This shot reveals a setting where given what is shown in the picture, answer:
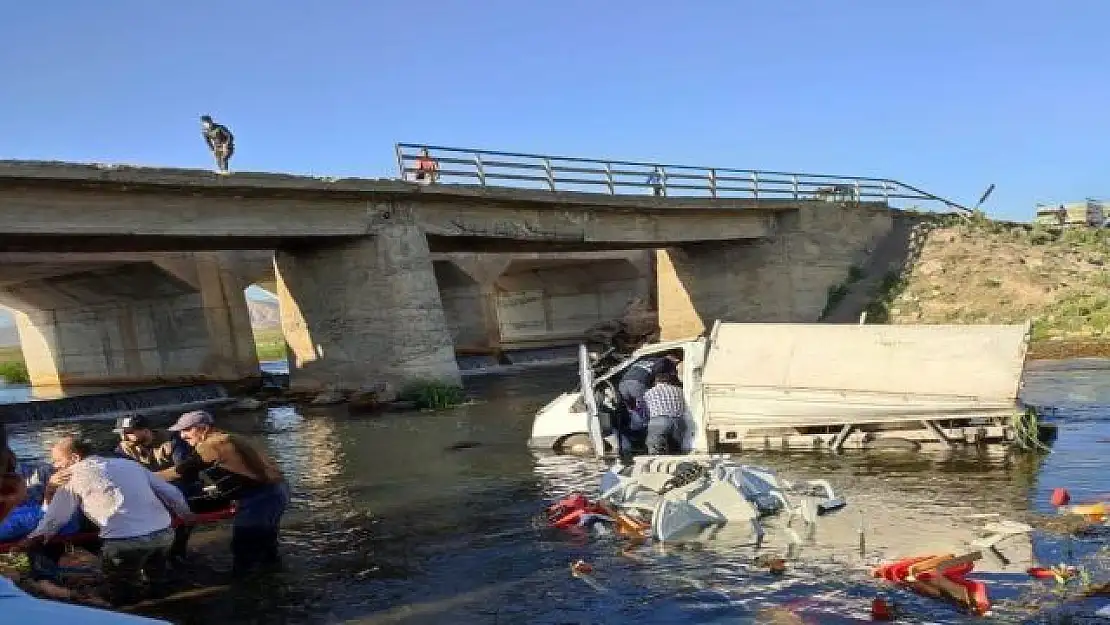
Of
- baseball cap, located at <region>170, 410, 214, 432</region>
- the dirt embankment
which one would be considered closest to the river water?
baseball cap, located at <region>170, 410, 214, 432</region>

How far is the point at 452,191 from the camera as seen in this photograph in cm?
2752

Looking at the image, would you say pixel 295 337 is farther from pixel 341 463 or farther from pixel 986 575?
pixel 986 575

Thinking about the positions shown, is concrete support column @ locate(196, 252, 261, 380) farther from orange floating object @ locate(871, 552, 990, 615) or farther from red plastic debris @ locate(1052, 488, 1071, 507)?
orange floating object @ locate(871, 552, 990, 615)

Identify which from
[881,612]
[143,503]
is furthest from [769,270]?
[143,503]

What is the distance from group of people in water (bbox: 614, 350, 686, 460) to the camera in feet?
45.3

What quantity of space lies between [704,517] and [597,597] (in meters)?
2.08

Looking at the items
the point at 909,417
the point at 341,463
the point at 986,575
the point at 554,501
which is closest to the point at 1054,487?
the point at 909,417

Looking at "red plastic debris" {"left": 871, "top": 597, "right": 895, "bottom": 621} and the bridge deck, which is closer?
"red plastic debris" {"left": 871, "top": 597, "right": 895, "bottom": 621}

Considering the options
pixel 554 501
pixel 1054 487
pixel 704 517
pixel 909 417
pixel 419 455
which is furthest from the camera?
pixel 419 455

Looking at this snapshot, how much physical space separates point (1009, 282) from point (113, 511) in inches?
1434

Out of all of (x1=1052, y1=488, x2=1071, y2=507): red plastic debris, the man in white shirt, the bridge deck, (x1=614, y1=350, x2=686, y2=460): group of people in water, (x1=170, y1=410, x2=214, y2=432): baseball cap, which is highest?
the bridge deck

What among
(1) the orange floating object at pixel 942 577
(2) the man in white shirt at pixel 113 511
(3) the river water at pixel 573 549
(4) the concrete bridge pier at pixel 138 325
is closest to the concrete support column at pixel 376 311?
(3) the river water at pixel 573 549

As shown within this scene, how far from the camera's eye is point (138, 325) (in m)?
40.2

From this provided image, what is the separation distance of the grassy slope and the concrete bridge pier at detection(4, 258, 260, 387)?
27.3 meters
